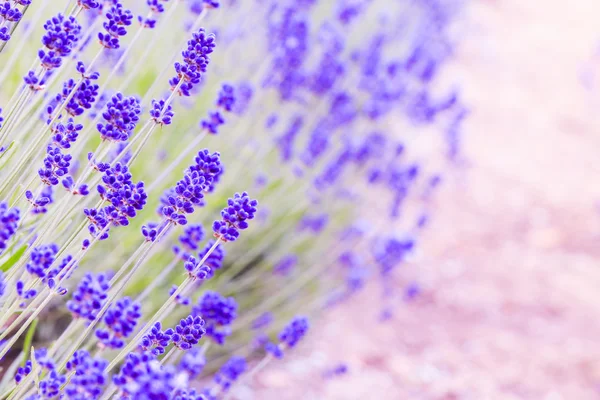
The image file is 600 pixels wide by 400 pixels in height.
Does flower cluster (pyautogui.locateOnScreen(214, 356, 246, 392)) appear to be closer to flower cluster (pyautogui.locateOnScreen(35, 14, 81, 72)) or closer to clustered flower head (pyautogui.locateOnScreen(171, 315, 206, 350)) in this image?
clustered flower head (pyautogui.locateOnScreen(171, 315, 206, 350))

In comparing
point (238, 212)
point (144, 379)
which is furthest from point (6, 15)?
point (144, 379)

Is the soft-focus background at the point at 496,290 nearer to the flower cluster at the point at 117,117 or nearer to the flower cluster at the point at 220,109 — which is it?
the flower cluster at the point at 220,109

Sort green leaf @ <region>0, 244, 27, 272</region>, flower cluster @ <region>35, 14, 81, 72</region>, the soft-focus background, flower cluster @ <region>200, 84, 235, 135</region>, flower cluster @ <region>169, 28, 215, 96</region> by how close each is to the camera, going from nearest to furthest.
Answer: flower cluster @ <region>35, 14, 81, 72</region> < flower cluster @ <region>169, 28, 215, 96</region> < green leaf @ <region>0, 244, 27, 272</region> < flower cluster @ <region>200, 84, 235, 135</region> < the soft-focus background

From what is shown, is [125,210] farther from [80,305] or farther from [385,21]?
[385,21]

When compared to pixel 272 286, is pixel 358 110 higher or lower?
higher

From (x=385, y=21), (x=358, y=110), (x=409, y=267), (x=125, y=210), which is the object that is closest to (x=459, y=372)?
(x=409, y=267)

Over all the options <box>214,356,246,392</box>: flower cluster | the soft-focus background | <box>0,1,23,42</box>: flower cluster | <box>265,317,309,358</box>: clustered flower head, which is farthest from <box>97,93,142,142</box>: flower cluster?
the soft-focus background
